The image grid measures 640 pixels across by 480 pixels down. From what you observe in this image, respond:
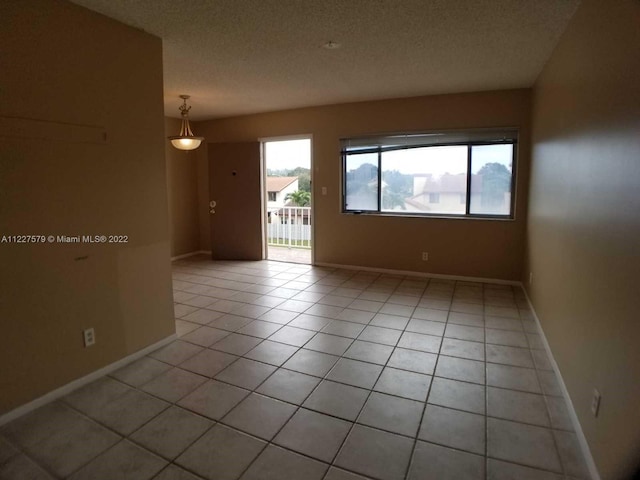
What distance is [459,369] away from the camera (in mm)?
2537

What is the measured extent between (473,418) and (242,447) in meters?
1.28

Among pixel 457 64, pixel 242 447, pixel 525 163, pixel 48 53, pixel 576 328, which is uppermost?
pixel 457 64

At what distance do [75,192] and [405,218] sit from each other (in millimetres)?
3886

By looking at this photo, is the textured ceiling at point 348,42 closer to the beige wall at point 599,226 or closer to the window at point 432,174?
the beige wall at point 599,226

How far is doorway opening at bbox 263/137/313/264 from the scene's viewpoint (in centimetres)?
614

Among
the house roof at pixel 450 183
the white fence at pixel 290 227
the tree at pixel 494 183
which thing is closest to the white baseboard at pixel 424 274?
the tree at pixel 494 183

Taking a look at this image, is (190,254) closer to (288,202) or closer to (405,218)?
(288,202)

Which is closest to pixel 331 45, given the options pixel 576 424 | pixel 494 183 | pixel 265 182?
pixel 494 183

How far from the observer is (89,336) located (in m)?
2.41

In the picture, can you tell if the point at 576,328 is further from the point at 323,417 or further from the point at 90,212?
the point at 90,212

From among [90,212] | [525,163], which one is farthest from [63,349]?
[525,163]

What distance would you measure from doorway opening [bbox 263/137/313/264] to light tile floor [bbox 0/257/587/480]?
2.99 m

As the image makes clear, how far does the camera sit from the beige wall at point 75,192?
6.55ft

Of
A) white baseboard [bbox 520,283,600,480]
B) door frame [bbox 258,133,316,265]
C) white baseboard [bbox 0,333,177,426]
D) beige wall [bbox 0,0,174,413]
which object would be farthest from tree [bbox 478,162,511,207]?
white baseboard [bbox 0,333,177,426]
